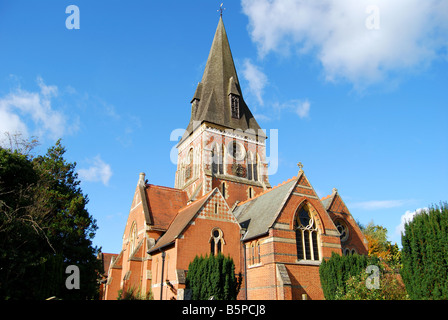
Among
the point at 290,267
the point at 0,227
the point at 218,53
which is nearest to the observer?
the point at 0,227

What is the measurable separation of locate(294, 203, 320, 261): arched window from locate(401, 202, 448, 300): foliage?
8385 mm

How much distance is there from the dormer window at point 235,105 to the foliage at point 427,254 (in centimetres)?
2402

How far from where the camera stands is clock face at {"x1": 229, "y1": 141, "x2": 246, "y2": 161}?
111 feet

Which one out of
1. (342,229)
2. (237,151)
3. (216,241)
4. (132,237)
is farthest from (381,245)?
(132,237)

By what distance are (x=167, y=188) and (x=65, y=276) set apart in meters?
11.4

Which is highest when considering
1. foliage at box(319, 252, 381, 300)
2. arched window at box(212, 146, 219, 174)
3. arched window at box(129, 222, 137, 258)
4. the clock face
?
the clock face

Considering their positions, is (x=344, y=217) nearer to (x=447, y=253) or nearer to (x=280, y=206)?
(x=280, y=206)

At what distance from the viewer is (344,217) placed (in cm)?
2783

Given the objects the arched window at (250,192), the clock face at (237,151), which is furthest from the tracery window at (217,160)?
the arched window at (250,192)

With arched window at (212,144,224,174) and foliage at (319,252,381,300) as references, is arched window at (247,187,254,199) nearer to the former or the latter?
arched window at (212,144,224,174)

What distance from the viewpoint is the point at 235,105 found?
36.5 meters

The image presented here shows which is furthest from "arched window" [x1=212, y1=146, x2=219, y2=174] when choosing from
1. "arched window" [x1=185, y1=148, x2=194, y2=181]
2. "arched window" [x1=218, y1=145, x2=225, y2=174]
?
"arched window" [x1=185, y1=148, x2=194, y2=181]

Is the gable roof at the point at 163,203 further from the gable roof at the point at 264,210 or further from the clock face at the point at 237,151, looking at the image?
the clock face at the point at 237,151
